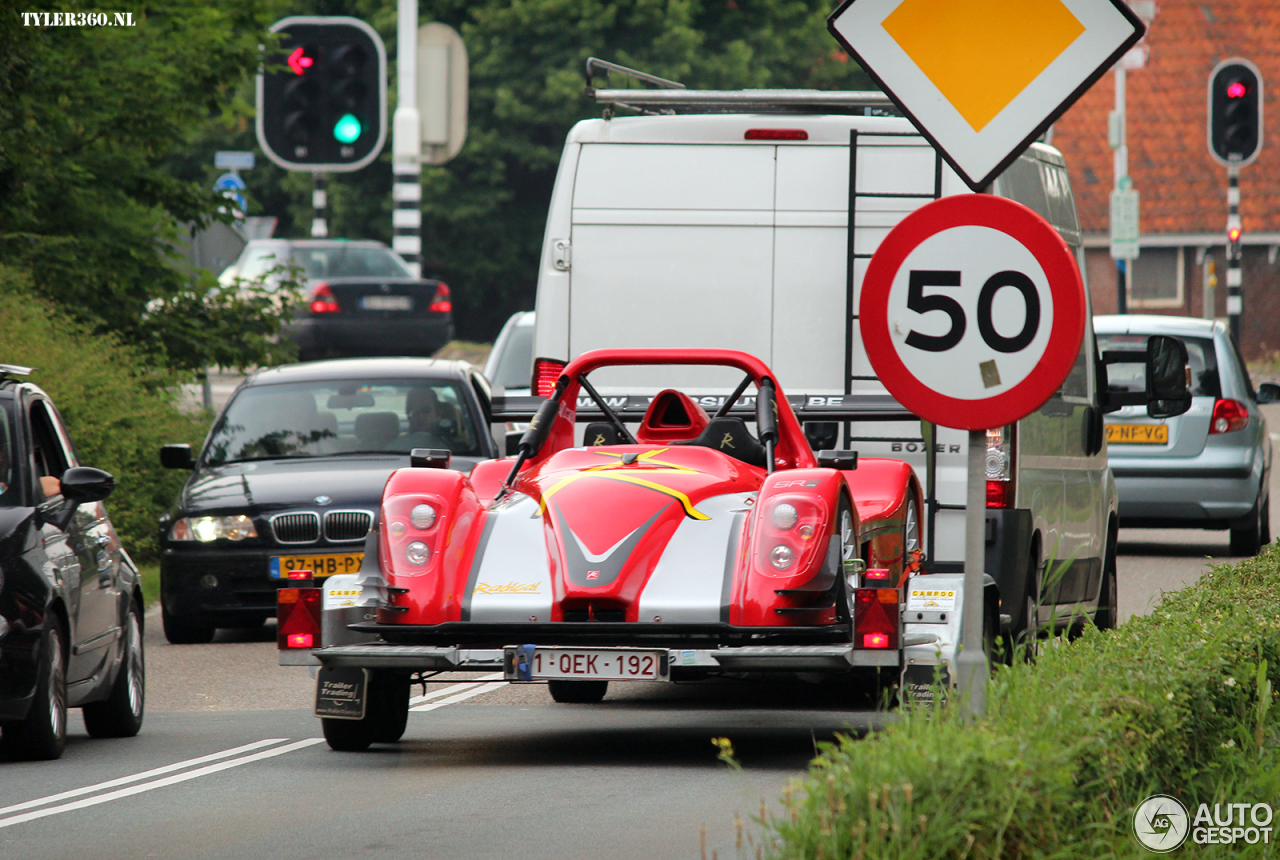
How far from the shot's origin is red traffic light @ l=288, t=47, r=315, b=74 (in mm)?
25531

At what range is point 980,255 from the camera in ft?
20.9

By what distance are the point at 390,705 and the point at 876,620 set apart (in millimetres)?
2211

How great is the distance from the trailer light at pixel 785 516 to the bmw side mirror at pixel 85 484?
302 cm

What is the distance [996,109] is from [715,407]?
5.03 m

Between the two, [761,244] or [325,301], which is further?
[325,301]

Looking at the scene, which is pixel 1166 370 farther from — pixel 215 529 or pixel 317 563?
pixel 215 529

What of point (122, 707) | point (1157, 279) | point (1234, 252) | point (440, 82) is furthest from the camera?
point (1157, 279)

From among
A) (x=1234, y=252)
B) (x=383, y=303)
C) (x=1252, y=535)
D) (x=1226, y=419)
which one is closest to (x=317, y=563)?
(x=1226, y=419)

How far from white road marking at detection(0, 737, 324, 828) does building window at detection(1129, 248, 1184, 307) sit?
51.9 metres

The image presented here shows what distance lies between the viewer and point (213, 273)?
21.3 m

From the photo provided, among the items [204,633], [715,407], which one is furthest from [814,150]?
[204,633]

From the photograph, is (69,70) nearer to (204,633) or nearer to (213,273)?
(213,273)

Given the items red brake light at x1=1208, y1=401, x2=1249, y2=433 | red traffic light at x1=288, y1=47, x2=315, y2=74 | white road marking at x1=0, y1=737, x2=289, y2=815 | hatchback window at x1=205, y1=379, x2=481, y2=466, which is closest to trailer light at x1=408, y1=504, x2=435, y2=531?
white road marking at x1=0, y1=737, x2=289, y2=815

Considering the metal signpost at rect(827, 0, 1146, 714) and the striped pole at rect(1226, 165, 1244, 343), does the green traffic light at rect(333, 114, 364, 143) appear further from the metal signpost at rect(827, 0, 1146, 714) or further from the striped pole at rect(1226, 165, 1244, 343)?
the striped pole at rect(1226, 165, 1244, 343)
